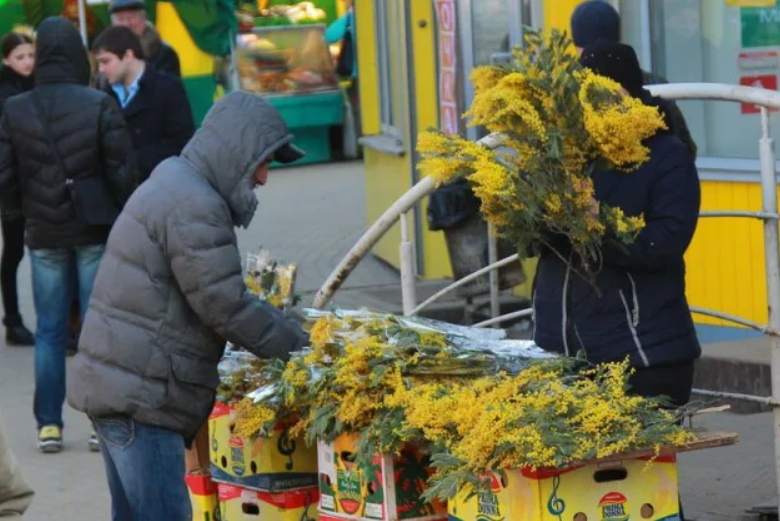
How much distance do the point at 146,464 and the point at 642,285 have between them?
1.48 metres

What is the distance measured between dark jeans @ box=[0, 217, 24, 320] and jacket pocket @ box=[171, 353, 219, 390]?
18.5 ft

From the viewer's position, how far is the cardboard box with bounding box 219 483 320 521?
205 inches

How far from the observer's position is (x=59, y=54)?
760 cm

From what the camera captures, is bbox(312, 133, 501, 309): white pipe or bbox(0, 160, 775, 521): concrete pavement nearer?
bbox(312, 133, 501, 309): white pipe

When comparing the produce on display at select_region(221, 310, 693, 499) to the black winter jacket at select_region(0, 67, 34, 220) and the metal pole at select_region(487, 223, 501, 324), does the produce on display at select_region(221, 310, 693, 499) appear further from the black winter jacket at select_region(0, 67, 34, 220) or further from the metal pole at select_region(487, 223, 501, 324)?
the black winter jacket at select_region(0, 67, 34, 220)

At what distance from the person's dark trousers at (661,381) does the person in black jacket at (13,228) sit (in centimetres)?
573

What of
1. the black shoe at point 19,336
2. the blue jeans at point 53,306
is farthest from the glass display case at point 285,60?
the blue jeans at point 53,306

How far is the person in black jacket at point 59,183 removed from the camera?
7629mm

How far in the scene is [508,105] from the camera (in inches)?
169

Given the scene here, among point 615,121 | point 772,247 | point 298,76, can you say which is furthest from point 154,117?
point 298,76

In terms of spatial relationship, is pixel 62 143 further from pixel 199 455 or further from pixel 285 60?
pixel 285 60

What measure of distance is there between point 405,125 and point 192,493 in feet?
19.2

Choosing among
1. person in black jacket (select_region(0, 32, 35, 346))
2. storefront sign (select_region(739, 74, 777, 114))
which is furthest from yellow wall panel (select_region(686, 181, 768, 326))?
person in black jacket (select_region(0, 32, 35, 346))

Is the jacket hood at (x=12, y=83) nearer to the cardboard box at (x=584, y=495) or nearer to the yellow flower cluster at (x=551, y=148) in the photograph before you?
the yellow flower cluster at (x=551, y=148)
